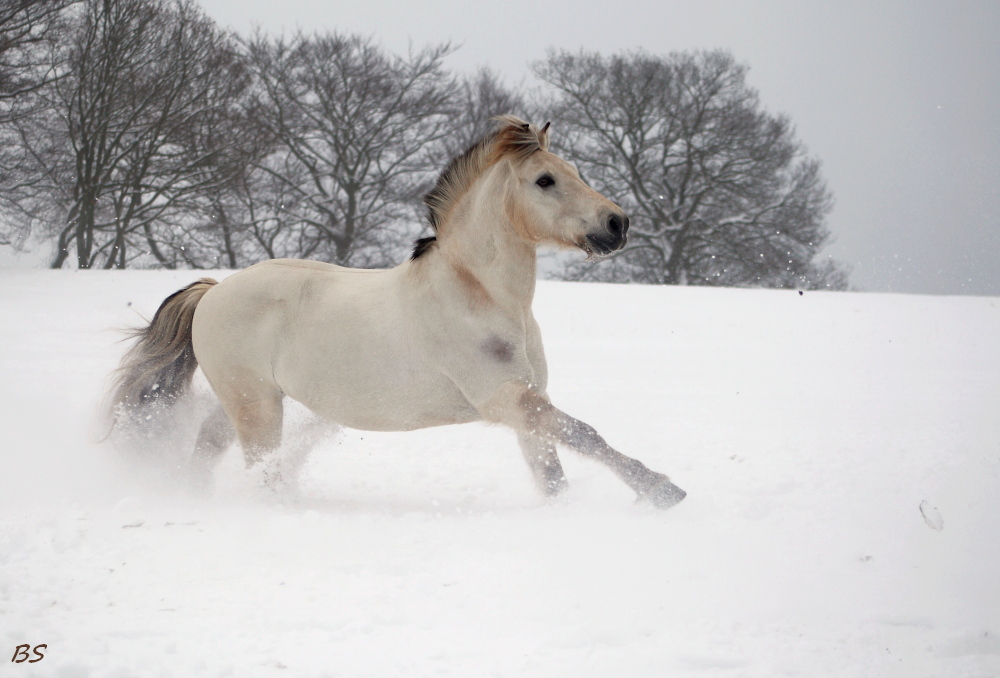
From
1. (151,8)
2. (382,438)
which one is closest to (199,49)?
(151,8)

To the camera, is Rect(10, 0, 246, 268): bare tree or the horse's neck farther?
Rect(10, 0, 246, 268): bare tree

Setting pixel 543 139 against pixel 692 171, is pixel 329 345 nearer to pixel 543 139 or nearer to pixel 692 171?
pixel 543 139

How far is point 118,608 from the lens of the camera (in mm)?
2334

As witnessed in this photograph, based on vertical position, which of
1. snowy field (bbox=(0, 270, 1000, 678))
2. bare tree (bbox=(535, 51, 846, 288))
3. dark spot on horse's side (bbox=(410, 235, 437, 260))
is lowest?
snowy field (bbox=(0, 270, 1000, 678))

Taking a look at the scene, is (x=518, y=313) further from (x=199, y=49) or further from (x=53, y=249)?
(x=53, y=249)

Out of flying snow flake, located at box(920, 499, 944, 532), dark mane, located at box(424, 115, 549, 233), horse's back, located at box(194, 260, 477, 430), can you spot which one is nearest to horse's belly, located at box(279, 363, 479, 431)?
horse's back, located at box(194, 260, 477, 430)

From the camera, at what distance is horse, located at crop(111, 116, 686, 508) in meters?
3.37

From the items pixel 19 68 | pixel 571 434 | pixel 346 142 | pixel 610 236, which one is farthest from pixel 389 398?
pixel 346 142

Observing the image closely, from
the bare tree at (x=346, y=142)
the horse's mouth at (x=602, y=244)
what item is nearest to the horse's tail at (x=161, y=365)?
the horse's mouth at (x=602, y=244)

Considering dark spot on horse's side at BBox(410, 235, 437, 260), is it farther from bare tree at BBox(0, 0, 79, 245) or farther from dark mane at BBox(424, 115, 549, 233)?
bare tree at BBox(0, 0, 79, 245)

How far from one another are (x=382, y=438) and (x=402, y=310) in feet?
5.54

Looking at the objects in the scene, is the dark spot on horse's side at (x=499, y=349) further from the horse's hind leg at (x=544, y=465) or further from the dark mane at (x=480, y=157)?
the dark mane at (x=480, y=157)

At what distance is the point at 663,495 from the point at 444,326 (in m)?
1.19

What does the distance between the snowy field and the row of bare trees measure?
1313cm
